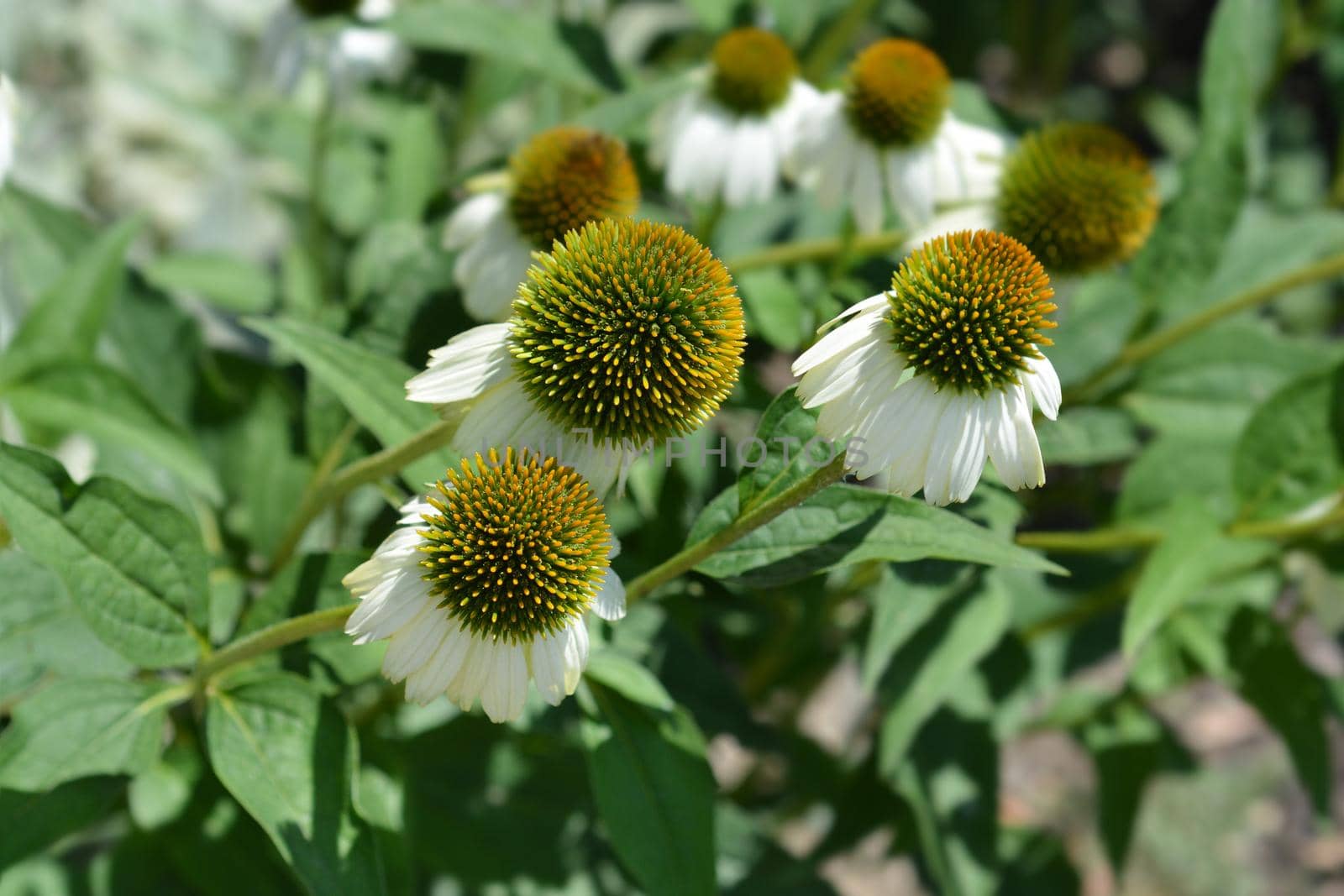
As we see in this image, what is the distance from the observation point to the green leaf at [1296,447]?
1.77 meters

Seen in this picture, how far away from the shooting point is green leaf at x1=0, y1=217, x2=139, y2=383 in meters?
1.82

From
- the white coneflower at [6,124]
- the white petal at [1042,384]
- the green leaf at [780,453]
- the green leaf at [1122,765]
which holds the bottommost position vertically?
the green leaf at [1122,765]

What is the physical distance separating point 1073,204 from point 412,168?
1.24m

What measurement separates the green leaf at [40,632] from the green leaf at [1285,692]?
1.82 metres

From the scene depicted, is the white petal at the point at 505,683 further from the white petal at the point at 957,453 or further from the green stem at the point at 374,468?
the white petal at the point at 957,453

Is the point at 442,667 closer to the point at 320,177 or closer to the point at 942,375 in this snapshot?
the point at 942,375

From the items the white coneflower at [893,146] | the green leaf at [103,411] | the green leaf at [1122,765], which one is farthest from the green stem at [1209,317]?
the green leaf at [103,411]

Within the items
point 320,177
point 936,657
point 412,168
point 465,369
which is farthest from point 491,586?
point 320,177

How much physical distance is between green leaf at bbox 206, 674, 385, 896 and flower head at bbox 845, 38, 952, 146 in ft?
3.66

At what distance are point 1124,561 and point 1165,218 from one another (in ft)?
2.42

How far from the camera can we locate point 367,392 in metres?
1.37

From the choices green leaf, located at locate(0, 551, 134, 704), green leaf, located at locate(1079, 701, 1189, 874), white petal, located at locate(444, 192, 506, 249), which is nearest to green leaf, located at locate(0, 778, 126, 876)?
green leaf, located at locate(0, 551, 134, 704)

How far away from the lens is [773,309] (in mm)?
1744

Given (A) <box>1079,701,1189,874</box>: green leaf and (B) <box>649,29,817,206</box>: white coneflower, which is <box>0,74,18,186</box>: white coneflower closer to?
(B) <box>649,29,817,206</box>: white coneflower
